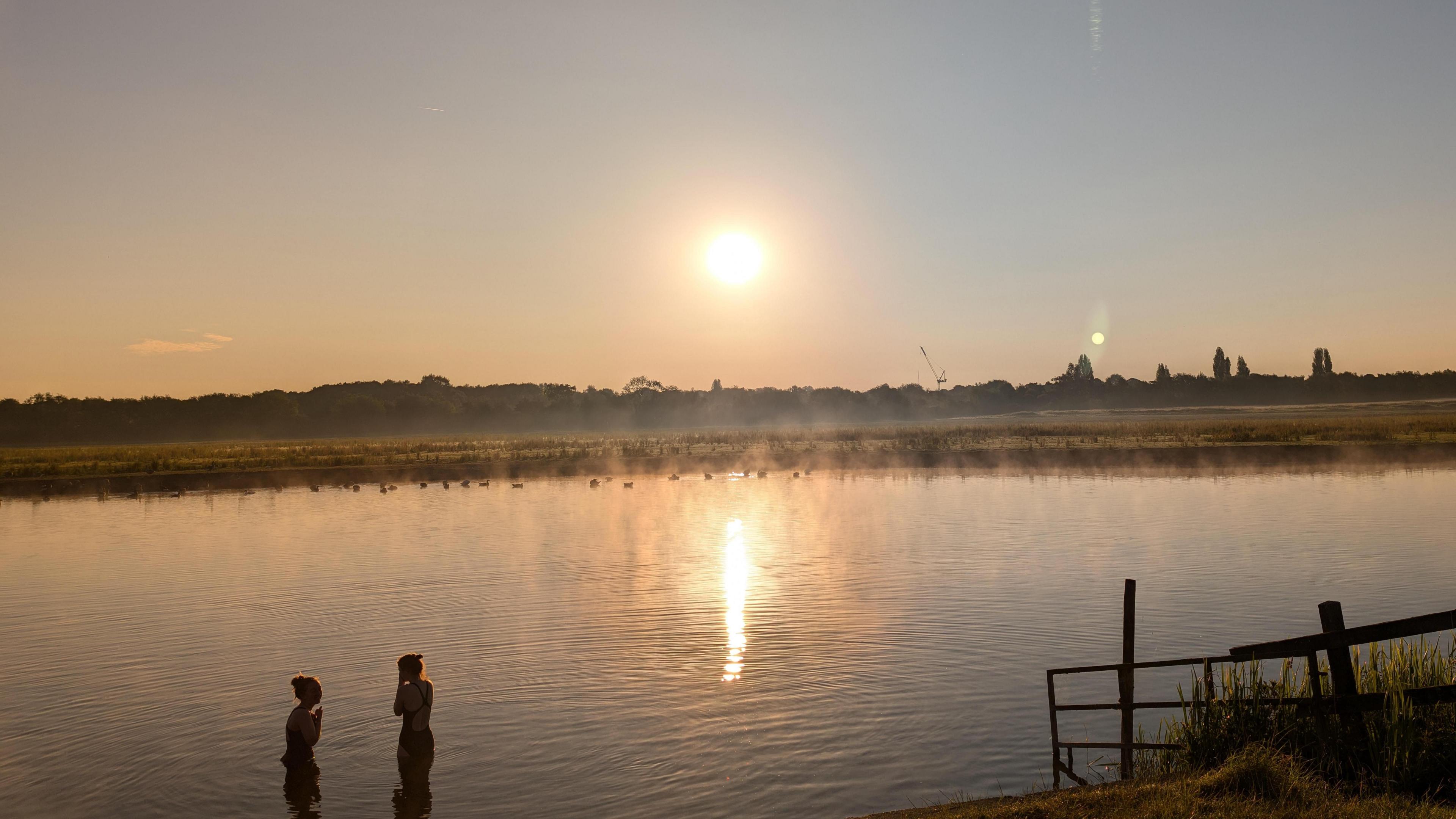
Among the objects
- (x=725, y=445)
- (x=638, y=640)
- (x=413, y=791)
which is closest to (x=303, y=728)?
(x=413, y=791)

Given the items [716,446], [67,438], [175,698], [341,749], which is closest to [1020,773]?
[341,749]

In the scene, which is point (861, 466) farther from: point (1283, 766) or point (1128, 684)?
point (1283, 766)

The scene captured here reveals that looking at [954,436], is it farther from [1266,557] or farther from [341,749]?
[341,749]

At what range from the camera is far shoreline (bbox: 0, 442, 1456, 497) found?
177 feet

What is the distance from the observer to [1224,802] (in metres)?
7.54

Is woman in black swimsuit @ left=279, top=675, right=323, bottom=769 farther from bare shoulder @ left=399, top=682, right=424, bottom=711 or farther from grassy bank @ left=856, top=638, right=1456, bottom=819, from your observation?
grassy bank @ left=856, top=638, right=1456, bottom=819

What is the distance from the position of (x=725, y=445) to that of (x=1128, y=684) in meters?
85.2

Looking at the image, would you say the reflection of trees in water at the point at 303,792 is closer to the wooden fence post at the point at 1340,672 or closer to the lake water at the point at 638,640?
the lake water at the point at 638,640

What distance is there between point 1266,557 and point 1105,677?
1189 cm

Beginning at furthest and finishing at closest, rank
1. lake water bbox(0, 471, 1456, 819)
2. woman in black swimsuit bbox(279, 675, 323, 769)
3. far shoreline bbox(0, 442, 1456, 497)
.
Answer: far shoreline bbox(0, 442, 1456, 497), woman in black swimsuit bbox(279, 675, 323, 769), lake water bbox(0, 471, 1456, 819)

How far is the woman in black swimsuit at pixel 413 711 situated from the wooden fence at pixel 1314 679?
675 cm

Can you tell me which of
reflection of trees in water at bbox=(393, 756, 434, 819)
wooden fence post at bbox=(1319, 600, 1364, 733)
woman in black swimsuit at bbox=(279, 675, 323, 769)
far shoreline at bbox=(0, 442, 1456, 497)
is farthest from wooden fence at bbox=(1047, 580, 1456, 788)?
far shoreline at bbox=(0, 442, 1456, 497)

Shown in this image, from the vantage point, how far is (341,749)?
11.8 m

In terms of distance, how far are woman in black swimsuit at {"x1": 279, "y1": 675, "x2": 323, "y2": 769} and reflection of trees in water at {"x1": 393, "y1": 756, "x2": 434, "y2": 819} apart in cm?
99
